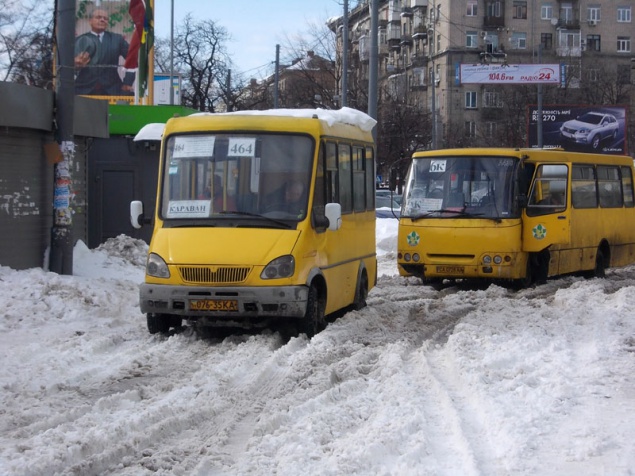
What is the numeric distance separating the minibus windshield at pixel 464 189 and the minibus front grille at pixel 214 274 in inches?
284

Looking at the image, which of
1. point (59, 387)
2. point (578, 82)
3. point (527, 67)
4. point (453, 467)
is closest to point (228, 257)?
point (59, 387)

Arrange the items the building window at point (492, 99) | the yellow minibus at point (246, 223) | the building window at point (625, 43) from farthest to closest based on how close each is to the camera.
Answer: the building window at point (625, 43)
the building window at point (492, 99)
the yellow minibus at point (246, 223)

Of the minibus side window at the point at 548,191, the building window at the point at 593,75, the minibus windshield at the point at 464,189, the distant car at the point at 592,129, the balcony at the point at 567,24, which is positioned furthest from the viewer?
the balcony at the point at 567,24

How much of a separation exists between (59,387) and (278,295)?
3076mm

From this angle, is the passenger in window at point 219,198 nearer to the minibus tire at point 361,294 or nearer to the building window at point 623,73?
the minibus tire at point 361,294

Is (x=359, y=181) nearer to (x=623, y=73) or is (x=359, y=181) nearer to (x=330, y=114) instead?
(x=330, y=114)

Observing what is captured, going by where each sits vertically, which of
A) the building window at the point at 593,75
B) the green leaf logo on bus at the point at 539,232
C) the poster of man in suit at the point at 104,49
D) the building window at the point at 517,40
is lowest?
the green leaf logo on bus at the point at 539,232

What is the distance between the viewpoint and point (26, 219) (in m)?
16.0

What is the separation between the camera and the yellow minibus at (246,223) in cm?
1106

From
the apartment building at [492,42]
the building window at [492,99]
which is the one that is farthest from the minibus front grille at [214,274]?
the building window at [492,99]

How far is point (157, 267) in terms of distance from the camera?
11.4 metres

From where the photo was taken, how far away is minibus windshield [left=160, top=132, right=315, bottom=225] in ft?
38.1

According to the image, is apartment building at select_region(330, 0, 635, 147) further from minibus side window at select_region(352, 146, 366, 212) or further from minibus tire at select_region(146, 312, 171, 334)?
minibus tire at select_region(146, 312, 171, 334)

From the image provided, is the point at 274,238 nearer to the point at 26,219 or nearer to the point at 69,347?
the point at 69,347
